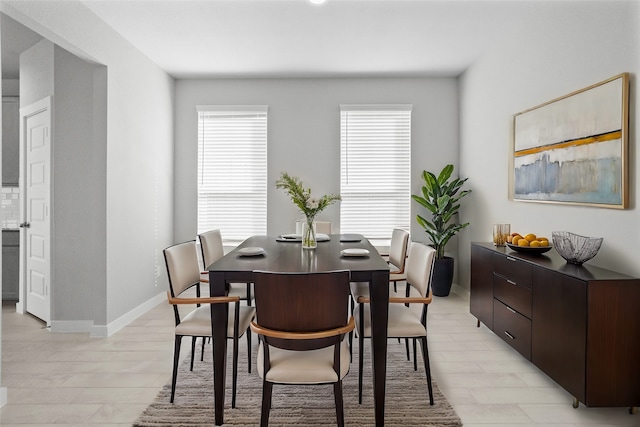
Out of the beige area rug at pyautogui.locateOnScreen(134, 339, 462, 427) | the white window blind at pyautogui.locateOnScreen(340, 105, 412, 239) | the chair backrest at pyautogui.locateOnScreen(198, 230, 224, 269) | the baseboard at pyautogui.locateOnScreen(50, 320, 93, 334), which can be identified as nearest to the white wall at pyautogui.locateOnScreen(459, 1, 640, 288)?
the white window blind at pyautogui.locateOnScreen(340, 105, 412, 239)

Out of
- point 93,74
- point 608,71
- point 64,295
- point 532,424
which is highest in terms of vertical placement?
point 93,74

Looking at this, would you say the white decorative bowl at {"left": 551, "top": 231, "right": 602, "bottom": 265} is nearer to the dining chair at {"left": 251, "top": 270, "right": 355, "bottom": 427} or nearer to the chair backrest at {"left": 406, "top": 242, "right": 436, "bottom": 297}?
the chair backrest at {"left": 406, "top": 242, "right": 436, "bottom": 297}

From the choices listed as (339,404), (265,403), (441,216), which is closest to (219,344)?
(265,403)

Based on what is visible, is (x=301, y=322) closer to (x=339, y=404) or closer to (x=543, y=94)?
(x=339, y=404)

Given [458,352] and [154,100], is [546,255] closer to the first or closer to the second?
[458,352]

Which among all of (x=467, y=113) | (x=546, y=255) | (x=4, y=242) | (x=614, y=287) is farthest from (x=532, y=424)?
(x=4, y=242)

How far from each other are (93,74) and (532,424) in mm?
4437

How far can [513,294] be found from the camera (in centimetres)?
321

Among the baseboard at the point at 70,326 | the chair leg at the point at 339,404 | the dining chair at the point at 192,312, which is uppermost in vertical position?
the dining chair at the point at 192,312

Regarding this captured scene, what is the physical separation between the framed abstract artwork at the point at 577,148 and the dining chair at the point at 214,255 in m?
2.61

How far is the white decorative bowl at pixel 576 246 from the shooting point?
107 inches

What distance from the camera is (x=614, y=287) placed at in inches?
92.2

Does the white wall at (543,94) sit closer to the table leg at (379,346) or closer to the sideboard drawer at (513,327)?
the sideboard drawer at (513,327)

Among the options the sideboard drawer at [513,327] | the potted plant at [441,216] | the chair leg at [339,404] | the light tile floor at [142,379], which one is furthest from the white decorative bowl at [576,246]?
the potted plant at [441,216]
